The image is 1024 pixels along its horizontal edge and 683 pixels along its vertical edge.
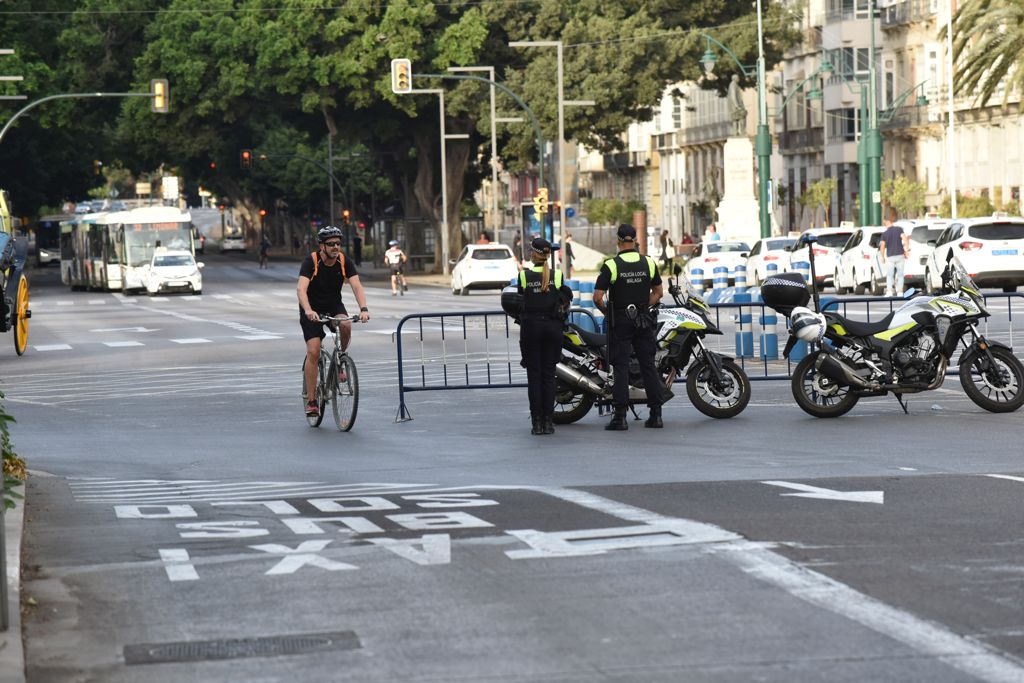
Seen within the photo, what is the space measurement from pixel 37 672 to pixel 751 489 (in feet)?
18.8

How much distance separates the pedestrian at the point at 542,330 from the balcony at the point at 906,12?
66.0 meters

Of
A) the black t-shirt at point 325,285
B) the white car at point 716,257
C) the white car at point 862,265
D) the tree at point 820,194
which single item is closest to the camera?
the black t-shirt at point 325,285

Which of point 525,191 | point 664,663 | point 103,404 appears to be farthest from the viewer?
point 525,191

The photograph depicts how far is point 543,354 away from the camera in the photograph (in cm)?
1733

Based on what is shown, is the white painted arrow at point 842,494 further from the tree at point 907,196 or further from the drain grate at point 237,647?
the tree at point 907,196

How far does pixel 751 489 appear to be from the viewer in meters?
12.4

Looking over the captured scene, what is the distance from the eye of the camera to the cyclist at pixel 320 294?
1802 cm

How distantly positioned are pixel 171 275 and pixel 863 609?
194ft

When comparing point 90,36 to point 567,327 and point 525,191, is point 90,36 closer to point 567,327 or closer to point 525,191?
point 567,327

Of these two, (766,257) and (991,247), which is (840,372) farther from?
(766,257)

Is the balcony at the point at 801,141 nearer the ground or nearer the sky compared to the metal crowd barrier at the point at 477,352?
nearer the sky

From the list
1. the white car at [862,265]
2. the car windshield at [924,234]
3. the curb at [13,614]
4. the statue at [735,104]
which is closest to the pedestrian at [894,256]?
the car windshield at [924,234]

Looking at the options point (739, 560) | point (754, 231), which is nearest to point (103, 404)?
point (739, 560)

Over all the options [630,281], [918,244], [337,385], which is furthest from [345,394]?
[918,244]
